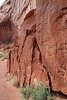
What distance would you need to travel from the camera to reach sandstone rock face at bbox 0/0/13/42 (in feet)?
47.4

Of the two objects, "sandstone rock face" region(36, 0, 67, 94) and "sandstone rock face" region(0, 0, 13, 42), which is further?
"sandstone rock face" region(0, 0, 13, 42)

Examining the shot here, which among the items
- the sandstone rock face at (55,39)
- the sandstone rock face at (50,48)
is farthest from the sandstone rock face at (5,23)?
the sandstone rock face at (55,39)

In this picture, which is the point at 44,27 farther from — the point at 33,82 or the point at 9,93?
the point at 9,93

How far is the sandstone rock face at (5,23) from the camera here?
47.4 ft

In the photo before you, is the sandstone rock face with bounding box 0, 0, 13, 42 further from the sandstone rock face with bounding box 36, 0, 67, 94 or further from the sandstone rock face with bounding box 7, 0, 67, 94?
the sandstone rock face with bounding box 36, 0, 67, 94

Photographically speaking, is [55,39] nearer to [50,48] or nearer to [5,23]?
[50,48]

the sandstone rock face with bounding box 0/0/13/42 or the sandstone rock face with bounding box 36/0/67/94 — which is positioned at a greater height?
the sandstone rock face with bounding box 0/0/13/42

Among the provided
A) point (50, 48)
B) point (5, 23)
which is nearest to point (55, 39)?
point (50, 48)

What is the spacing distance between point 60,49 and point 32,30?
1.73 metres

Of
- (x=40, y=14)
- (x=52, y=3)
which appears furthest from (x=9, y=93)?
(x=52, y=3)

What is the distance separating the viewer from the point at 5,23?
1588cm

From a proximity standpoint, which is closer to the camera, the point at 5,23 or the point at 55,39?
the point at 55,39

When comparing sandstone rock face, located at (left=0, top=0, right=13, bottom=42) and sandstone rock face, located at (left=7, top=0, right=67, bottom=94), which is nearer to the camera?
sandstone rock face, located at (left=7, top=0, right=67, bottom=94)

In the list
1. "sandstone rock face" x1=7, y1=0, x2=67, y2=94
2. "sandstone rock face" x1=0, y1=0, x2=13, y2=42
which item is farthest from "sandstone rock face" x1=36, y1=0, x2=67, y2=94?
"sandstone rock face" x1=0, y1=0, x2=13, y2=42
